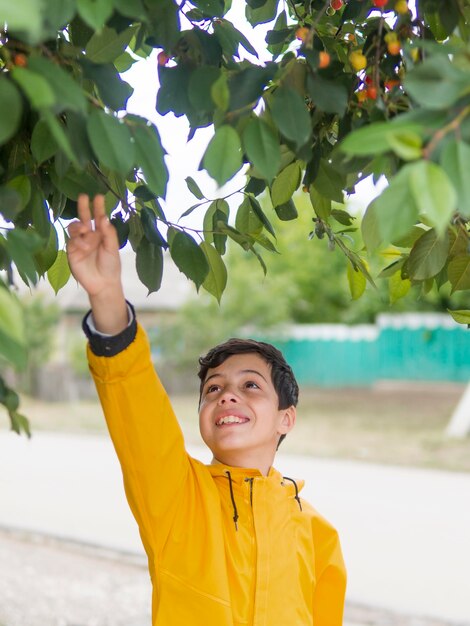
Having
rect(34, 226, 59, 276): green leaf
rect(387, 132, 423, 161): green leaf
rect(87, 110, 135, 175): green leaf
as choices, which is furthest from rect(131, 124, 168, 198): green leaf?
rect(34, 226, 59, 276): green leaf

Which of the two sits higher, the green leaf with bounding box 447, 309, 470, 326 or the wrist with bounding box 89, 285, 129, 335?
the green leaf with bounding box 447, 309, 470, 326

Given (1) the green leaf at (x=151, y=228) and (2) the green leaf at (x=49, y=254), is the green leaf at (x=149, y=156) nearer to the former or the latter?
(1) the green leaf at (x=151, y=228)

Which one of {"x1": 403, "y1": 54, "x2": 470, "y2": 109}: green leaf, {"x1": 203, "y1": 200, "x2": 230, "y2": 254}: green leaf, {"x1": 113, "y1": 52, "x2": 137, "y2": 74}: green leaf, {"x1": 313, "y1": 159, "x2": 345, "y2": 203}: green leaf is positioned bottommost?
{"x1": 403, "y1": 54, "x2": 470, "y2": 109}: green leaf

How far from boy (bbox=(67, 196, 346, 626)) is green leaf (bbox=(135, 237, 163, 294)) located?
0.29 ft

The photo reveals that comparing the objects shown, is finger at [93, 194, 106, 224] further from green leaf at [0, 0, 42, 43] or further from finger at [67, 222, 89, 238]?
green leaf at [0, 0, 42, 43]

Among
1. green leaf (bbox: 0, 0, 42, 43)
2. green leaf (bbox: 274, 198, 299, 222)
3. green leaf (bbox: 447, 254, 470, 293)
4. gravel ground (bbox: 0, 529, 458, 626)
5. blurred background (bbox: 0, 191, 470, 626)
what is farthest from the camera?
blurred background (bbox: 0, 191, 470, 626)

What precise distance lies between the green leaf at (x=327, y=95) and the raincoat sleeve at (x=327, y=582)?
810 millimetres

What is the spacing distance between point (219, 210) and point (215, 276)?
0.33ft

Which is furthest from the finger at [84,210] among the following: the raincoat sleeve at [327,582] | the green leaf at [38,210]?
the raincoat sleeve at [327,582]

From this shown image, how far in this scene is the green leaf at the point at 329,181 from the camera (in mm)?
1155

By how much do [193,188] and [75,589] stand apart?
352 cm

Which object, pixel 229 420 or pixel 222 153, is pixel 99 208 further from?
pixel 229 420

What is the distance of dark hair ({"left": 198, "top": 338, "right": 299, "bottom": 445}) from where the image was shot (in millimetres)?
1515

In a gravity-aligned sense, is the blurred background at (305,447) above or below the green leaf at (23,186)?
above
